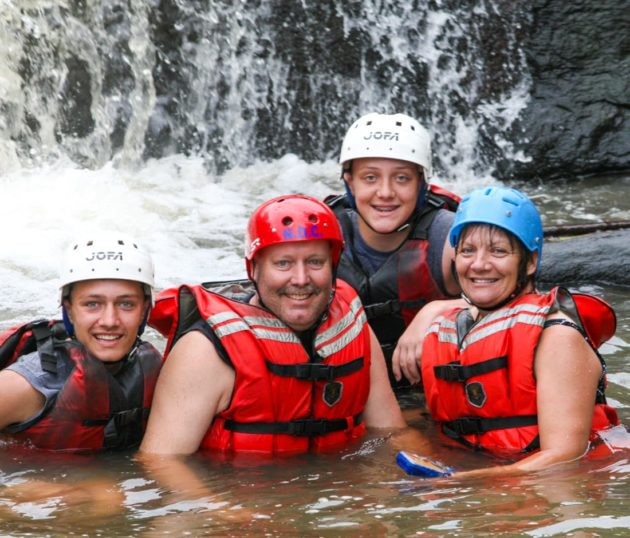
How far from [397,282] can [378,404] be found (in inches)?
36.6

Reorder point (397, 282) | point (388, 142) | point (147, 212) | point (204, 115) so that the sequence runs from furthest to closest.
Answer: point (204, 115), point (147, 212), point (397, 282), point (388, 142)

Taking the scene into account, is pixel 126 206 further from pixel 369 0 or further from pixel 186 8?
pixel 369 0

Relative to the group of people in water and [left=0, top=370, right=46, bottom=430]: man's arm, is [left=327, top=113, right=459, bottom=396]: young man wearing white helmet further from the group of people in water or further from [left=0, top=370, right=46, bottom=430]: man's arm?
[left=0, top=370, right=46, bottom=430]: man's arm

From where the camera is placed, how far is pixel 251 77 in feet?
47.5

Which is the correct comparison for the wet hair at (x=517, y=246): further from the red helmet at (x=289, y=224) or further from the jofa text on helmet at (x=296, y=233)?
the jofa text on helmet at (x=296, y=233)

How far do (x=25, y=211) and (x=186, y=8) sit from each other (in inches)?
146

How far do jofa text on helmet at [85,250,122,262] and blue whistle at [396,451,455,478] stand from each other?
5.23 feet

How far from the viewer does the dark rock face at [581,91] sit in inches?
537

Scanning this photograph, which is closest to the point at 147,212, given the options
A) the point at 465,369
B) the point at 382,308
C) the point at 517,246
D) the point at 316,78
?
the point at 316,78

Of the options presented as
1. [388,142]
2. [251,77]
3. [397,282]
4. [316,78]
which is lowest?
[397,282]

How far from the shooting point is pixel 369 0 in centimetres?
1434

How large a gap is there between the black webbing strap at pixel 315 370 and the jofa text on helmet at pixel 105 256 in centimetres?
86

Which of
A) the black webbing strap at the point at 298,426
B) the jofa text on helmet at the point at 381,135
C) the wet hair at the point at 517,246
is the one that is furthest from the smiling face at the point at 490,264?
the jofa text on helmet at the point at 381,135

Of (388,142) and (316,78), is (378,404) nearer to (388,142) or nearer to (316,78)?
(388,142)
